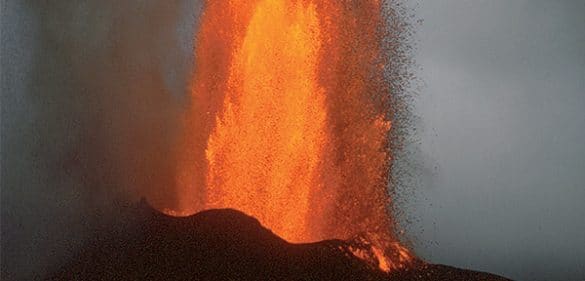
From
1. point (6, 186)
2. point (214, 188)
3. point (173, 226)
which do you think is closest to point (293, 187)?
point (214, 188)

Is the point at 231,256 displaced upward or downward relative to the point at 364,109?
downward

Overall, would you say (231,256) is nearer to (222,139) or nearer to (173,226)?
(173,226)

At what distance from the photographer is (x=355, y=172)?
39.9 metres

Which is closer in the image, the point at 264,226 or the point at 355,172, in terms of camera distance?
the point at 264,226

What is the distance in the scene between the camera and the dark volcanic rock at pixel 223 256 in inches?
1276

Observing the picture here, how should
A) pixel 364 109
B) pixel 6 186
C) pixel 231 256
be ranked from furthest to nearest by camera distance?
pixel 6 186 < pixel 364 109 < pixel 231 256

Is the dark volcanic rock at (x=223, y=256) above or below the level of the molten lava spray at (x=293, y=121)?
below

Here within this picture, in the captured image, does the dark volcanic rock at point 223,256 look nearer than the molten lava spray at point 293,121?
Yes

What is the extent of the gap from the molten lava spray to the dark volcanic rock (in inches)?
133

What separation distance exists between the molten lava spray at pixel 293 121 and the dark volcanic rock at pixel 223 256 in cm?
338

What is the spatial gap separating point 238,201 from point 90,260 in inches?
316

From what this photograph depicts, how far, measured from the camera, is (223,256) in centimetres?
3294

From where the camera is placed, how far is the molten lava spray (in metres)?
38.1

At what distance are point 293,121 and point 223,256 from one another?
8.92m
